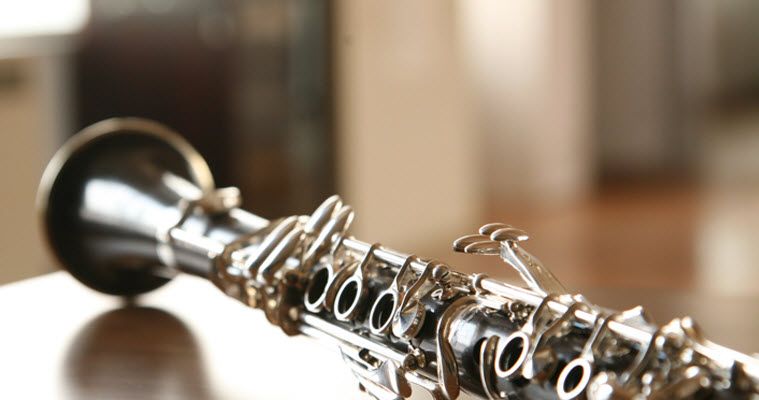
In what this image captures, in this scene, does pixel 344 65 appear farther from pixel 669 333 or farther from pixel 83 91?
pixel 669 333

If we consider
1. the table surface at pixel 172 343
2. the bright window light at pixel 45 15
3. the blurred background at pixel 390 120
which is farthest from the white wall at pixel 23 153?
the table surface at pixel 172 343

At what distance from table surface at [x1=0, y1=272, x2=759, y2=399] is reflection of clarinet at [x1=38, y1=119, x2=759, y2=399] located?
0.14ft

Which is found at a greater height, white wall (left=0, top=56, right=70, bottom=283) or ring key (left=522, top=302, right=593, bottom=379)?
ring key (left=522, top=302, right=593, bottom=379)

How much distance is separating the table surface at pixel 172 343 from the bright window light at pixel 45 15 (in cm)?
167

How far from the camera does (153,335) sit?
870 millimetres

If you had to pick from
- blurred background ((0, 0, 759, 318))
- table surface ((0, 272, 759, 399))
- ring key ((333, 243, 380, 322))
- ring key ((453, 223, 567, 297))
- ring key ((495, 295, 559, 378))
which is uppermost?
ring key ((453, 223, 567, 297))

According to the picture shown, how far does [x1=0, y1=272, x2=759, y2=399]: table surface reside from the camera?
0.73 metres

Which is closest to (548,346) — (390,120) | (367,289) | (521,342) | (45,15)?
(521,342)

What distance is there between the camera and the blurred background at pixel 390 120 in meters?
2.61

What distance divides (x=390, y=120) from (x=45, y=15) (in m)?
1.10

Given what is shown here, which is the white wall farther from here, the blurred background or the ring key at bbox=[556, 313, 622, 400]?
the ring key at bbox=[556, 313, 622, 400]

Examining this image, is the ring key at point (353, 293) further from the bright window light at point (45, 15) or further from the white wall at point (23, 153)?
the bright window light at point (45, 15)

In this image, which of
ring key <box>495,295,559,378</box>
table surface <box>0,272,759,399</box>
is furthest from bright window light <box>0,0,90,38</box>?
ring key <box>495,295,559,378</box>

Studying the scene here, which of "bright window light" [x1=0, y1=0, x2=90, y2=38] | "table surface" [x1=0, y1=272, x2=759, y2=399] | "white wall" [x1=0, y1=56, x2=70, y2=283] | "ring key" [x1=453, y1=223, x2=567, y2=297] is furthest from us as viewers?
"bright window light" [x1=0, y1=0, x2=90, y2=38]
